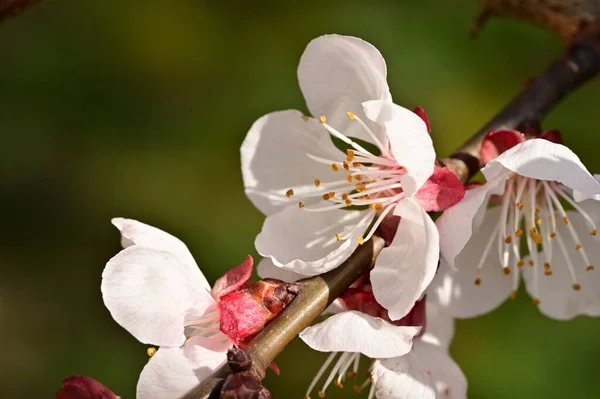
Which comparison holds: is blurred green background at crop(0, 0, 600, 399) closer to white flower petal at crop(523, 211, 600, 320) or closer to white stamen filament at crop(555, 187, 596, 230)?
white flower petal at crop(523, 211, 600, 320)

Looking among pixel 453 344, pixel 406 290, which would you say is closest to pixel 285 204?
pixel 406 290

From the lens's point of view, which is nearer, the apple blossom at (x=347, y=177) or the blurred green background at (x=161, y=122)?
the apple blossom at (x=347, y=177)

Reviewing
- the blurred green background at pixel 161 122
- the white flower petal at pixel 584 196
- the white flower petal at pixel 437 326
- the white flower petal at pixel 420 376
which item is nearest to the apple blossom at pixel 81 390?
the white flower petal at pixel 420 376

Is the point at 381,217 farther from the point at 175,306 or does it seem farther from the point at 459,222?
the point at 175,306


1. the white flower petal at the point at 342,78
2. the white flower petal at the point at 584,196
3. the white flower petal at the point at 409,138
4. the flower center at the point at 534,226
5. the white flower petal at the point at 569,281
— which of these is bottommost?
the white flower petal at the point at 569,281

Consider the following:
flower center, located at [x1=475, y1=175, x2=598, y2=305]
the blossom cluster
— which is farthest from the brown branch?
flower center, located at [x1=475, y1=175, x2=598, y2=305]

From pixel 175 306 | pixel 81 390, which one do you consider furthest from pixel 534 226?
pixel 81 390

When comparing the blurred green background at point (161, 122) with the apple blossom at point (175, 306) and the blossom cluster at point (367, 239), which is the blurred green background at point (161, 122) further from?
the apple blossom at point (175, 306)
